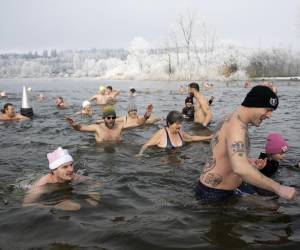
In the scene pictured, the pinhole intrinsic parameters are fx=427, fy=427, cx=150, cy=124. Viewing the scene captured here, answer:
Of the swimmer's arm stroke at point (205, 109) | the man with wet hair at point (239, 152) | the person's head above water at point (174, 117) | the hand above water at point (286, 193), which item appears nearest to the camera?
the hand above water at point (286, 193)

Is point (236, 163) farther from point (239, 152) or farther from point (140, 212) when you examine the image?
point (140, 212)

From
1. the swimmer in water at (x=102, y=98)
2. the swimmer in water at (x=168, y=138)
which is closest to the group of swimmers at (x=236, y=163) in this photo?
the swimmer in water at (x=168, y=138)

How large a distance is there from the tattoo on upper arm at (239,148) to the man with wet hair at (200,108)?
7488 millimetres

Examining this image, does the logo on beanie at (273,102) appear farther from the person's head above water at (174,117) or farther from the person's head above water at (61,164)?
the person's head above water at (174,117)

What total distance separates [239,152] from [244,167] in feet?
0.52

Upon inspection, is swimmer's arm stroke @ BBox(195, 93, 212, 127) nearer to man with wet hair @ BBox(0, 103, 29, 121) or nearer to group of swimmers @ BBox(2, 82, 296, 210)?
group of swimmers @ BBox(2, 82, 296, 210)

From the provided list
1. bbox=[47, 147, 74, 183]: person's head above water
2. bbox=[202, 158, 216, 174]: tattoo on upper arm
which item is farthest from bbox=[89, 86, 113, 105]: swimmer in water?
bbox=[202, 158, 216, 174]: tattoo on upper arm

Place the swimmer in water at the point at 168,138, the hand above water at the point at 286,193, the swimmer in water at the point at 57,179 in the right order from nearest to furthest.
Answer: the hand above water at the point at 286,193
the swimmer in water at the point at 57,179
the swimmer in water at the point at 168,138

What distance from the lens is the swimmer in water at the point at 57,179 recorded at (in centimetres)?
575

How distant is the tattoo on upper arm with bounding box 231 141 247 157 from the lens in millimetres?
4176

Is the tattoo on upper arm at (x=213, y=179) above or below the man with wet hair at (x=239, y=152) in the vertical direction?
below

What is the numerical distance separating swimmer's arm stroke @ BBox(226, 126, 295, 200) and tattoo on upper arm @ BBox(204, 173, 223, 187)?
58 centimetres

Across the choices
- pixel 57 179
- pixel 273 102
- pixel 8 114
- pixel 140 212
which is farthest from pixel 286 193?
pixel 8 114

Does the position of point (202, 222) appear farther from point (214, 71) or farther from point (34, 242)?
point (214, 71)
